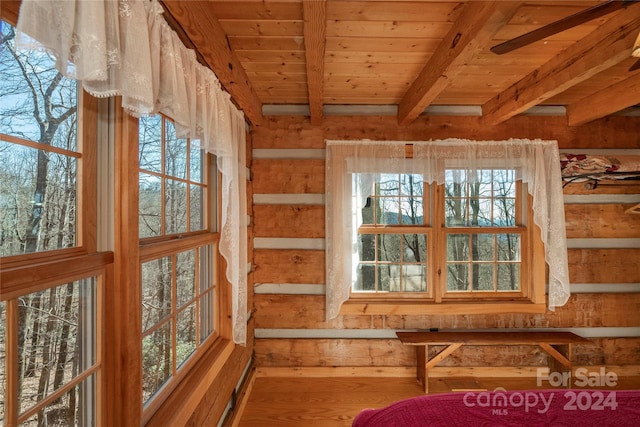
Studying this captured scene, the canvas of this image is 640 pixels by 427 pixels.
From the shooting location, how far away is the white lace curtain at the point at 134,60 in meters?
0.75

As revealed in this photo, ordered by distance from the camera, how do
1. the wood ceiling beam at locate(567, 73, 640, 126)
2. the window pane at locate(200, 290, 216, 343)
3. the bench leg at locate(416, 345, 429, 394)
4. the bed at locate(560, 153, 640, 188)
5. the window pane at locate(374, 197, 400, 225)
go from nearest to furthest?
the window pane at locate(200, 290, 216, 343), the wood ceiling beam at locate(567, 73, 640, 126), the bed at locate(560, 153, 640, 188), the bench leg at locate(416, 345, 429, 394), the window pane at locate(374, 197, 400, 225)

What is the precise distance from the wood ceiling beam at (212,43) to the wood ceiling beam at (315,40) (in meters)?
0.48

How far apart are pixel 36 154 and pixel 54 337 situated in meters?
0.56

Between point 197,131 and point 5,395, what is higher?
point 197,131

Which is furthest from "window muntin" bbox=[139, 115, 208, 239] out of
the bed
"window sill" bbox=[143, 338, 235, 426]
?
the bed

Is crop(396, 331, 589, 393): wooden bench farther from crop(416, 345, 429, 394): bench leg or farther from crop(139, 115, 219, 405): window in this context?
crop(139, 115, 219, 405): window

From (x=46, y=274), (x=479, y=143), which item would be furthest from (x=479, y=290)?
(x=46, y=274)

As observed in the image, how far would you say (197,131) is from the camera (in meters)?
1.55

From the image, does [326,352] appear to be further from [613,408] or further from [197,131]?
[197,131]

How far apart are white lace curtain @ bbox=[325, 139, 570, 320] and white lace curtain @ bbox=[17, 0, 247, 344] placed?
1.26m

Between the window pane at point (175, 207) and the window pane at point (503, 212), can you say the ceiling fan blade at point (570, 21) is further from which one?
the window pane at point (503, 212)

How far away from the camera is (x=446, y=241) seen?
3092mm

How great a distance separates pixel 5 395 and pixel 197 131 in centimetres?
119

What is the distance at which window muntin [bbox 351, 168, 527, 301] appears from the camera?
122 inches
